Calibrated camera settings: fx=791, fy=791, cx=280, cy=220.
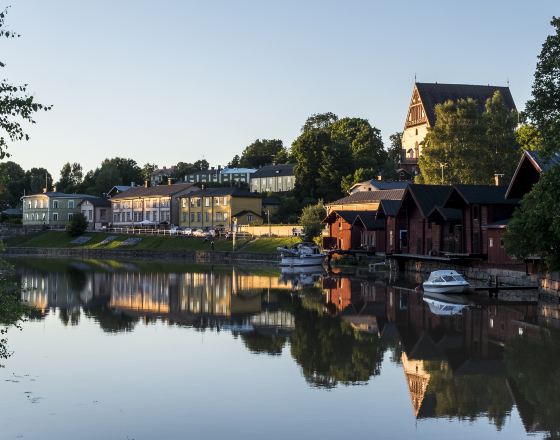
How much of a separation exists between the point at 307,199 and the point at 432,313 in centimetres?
7905

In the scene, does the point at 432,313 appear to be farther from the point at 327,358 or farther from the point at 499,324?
the point at 327,358

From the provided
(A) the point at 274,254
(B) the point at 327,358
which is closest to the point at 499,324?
(B) the point at 327,358

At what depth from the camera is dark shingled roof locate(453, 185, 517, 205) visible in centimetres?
5794

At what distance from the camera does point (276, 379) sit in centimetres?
2456

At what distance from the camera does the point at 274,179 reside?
486 feet

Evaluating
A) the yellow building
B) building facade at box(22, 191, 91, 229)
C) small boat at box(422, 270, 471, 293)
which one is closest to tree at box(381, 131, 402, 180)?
the yellow building

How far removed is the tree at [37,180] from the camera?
599 ft

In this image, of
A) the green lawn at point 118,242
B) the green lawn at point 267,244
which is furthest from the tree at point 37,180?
the green lawn at point 267,244

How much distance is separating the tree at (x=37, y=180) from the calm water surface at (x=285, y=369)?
140 meters

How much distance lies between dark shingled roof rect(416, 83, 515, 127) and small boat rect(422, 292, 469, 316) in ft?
286

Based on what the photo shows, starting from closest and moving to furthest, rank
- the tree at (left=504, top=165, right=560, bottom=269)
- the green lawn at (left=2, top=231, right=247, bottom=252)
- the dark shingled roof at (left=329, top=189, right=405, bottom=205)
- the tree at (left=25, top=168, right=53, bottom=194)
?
the tree at (left=504, top=165, right=560, bottom=269), the dark shingled roof at (left=329, top=189, right=405, bottom=205), the green lawn at (left=2, top=231, right=247, bottom=252), the tree at (left=25, top=168, right=53, bottom=194)

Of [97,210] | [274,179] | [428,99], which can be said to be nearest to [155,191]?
[97,210]

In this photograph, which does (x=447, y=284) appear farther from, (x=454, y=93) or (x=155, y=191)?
(x=155, y=191)

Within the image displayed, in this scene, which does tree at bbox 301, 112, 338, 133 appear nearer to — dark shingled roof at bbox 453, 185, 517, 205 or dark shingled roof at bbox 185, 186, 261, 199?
dark shingled roof at bbox 185, 186, 261, 199
